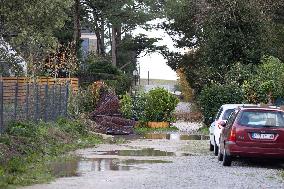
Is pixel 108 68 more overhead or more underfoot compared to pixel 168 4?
more underfoot

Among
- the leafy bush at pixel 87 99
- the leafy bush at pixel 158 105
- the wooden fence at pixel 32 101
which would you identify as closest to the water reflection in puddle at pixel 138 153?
the wooden fence at pixel 32 101

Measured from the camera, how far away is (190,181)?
15289 millimetres

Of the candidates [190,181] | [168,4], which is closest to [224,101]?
[190,181]

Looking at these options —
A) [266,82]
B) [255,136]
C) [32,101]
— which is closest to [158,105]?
[266,82]

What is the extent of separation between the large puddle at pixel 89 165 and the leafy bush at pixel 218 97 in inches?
671

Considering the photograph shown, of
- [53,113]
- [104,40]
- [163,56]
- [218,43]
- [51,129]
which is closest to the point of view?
[51,129]

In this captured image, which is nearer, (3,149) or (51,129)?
(3,149)

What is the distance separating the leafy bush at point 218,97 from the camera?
36.9 m

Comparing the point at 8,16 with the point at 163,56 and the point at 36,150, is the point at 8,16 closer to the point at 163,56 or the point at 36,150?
the point at 36,150

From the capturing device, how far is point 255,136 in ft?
59.3

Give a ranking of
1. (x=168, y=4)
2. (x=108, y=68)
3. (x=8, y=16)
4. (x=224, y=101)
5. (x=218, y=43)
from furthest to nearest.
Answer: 1. (x=168, y=4)
2. (x=108, y=68)
3. (x=218, y=43)
4. (x=224, y=101)
5. (x=8, y=16)

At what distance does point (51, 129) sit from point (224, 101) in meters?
13.9

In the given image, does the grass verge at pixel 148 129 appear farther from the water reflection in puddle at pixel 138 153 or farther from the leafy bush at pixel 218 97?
the water reflection in puddle at pixel 138 153

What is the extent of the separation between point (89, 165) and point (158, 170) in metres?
2.10
